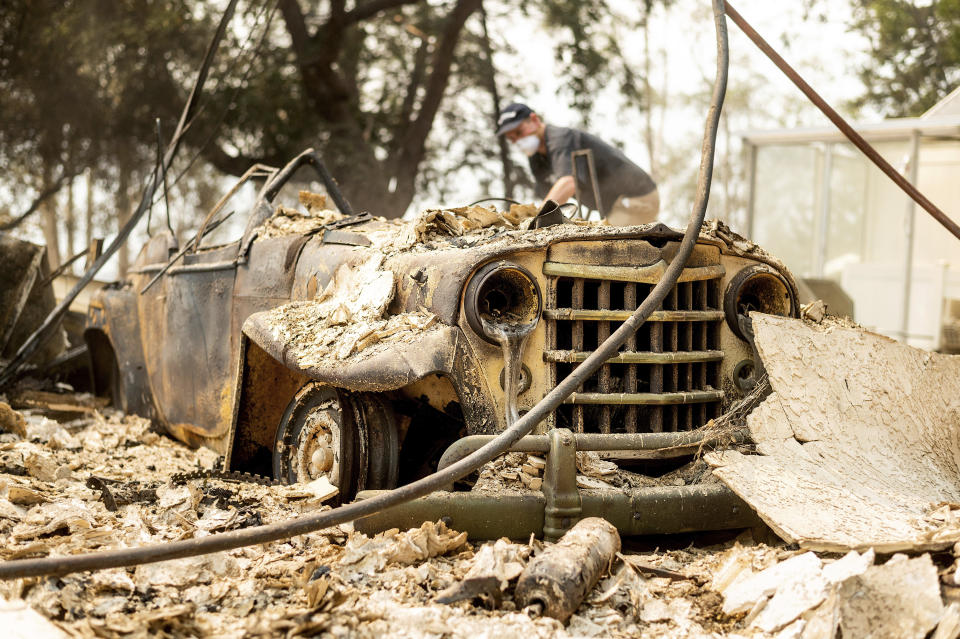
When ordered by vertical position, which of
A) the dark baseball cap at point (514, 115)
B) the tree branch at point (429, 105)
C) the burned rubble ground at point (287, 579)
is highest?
the tree branch at point (429, 105)

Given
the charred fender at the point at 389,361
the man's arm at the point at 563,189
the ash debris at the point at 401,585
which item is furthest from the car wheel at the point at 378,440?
the man's arm at the point at 563,189

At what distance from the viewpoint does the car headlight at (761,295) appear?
3.78 meters

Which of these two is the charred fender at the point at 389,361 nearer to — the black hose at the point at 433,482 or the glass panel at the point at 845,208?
A: the black hose at the point at 433,482

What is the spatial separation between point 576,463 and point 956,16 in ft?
57.6

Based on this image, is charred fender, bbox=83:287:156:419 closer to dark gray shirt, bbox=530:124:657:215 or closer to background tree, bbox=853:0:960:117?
dark gray shirt, bbox=530:124:657:215

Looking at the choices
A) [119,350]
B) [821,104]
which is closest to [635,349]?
[821,104]

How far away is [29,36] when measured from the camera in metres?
14.2

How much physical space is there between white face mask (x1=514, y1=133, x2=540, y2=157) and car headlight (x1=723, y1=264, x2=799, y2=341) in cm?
372

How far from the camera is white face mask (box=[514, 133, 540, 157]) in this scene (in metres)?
7.41

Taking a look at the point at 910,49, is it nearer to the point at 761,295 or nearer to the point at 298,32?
the point at 298,32

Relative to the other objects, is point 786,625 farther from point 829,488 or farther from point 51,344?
point 51,344

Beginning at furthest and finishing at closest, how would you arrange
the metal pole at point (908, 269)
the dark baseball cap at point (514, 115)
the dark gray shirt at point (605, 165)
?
the metal pole at point (908, 269), the dark baseball cap at point (514, 115), the dark gray shirt at point (605, 165)

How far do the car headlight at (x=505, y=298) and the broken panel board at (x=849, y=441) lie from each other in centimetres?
80

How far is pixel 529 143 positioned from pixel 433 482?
199 inches
